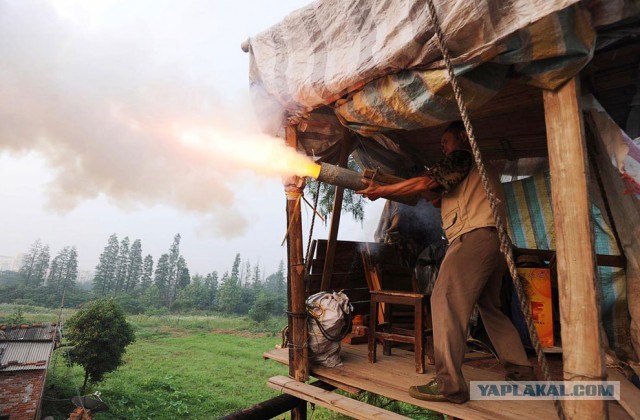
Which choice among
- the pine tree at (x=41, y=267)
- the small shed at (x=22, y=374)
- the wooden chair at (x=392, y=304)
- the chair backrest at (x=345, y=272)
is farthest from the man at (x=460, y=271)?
the pine tree at (x=41, y=267)

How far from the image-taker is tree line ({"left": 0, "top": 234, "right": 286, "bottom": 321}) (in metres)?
68.7

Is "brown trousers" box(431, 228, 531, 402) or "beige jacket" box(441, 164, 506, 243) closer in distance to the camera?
"brown trousers" box(431, 228, 531, 402)

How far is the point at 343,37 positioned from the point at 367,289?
3890mm

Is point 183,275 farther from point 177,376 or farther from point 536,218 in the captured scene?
point 536,218

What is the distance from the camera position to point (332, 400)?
Result: 277cm

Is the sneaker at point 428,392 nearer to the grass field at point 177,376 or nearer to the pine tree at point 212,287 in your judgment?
the grass field at point 177,376

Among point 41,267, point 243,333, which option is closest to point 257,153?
point 243,333

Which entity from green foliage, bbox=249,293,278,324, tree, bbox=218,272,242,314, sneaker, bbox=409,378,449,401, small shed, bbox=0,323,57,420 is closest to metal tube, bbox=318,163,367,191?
sneaker, bbox=409,378,449,401

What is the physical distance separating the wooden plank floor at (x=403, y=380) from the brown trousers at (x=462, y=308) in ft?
0.48

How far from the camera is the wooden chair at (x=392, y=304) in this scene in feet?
10.9

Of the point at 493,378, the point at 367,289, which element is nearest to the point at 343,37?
the point at 493,378

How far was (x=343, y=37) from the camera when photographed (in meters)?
2.83

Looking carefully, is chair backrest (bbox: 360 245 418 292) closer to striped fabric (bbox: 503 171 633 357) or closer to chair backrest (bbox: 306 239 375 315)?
chair backrest (bbox: 306 239 375 315)

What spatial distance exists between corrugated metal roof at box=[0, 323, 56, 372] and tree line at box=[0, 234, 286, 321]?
3966 centimetres
